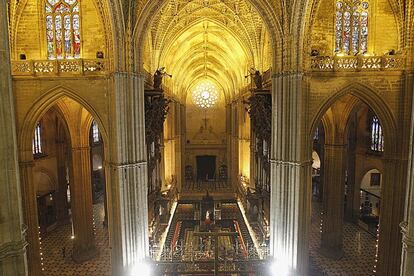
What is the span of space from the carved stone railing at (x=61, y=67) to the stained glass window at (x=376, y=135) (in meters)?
18.1

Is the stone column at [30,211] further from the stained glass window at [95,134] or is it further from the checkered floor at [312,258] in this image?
the stained glass window at [95,134]

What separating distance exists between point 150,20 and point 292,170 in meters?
8.90

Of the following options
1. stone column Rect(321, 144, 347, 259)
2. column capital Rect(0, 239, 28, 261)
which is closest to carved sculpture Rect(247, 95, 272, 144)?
stone column Rect(321, 144, 347, 259)

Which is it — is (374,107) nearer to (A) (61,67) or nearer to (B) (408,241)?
(B) (408,241)

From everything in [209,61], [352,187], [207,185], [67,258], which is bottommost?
[67,258]

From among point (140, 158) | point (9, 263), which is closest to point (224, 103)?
point (140, 158)

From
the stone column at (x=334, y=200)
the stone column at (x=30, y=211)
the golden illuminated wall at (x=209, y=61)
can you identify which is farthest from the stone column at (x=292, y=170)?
the stone column at (x=30, y=211)

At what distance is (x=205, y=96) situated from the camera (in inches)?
1489

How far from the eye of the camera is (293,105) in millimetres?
12297

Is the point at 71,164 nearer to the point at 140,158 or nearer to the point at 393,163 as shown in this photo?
the point at 140,158

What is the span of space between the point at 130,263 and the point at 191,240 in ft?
20.4

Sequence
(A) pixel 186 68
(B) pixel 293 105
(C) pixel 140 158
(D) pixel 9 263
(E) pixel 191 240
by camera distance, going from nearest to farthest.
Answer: (D) pixel 9 263, (B) pixel 293 105, (C) pixel 140 158, (E) pixel 191 240, (A) pixel 186 68

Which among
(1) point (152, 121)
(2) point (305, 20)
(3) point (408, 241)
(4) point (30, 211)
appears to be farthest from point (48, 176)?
(3) point (408, 241)

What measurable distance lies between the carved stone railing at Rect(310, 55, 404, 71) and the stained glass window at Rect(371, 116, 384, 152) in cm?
933
